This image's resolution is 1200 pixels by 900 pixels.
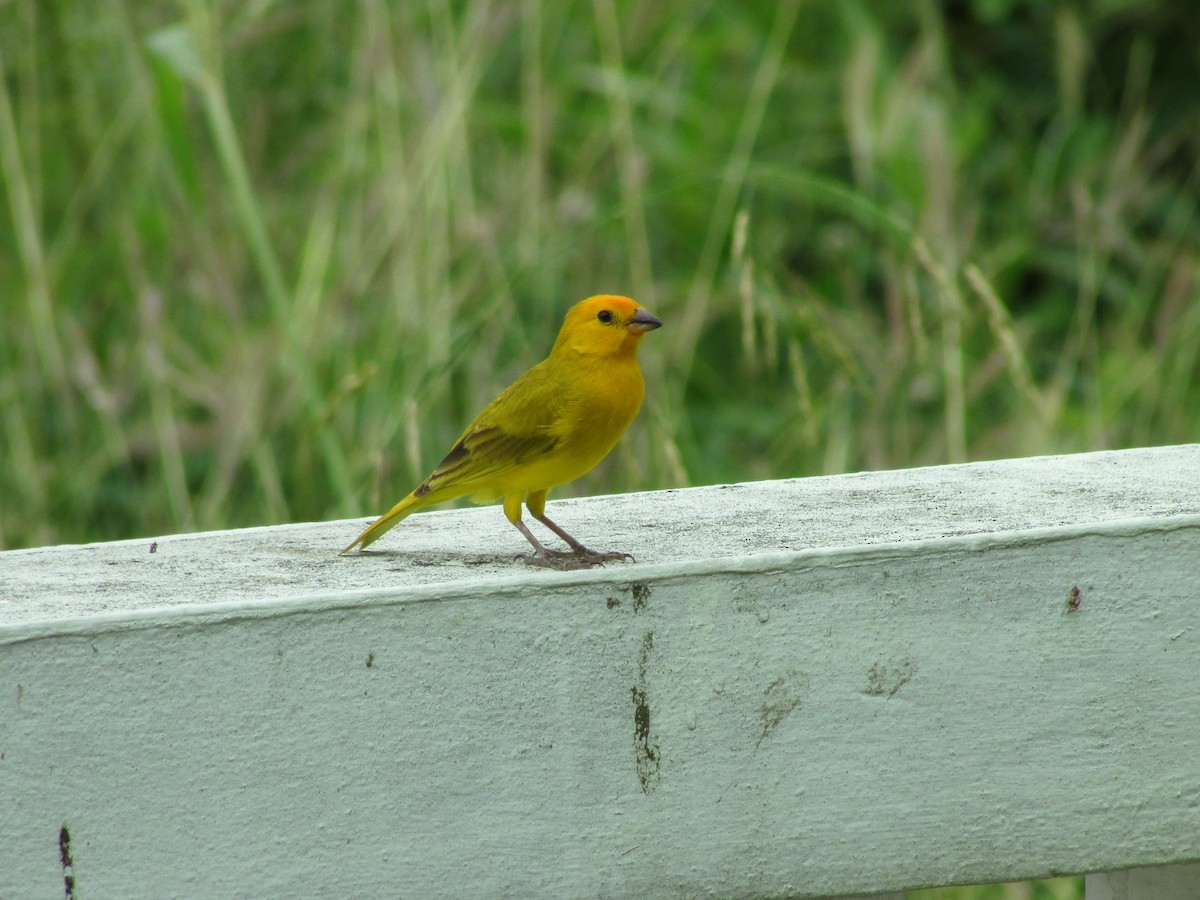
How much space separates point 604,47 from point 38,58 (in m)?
1.38

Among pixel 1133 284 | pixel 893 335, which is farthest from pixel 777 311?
pixel 1133 284

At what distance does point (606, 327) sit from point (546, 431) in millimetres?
242

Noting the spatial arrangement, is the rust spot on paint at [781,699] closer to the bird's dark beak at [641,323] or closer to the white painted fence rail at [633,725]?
the white painted fence rail at [633,725]

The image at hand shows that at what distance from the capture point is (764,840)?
161cm

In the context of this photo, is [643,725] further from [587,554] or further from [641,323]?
[641,323]

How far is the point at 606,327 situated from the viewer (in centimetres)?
253

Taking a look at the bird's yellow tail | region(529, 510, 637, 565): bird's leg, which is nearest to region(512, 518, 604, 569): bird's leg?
region(529, 510, 637, 565): bird's leg

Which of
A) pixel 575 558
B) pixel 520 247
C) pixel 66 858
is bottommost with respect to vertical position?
pixel 66 858

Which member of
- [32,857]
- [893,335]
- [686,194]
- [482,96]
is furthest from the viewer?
[482,96]

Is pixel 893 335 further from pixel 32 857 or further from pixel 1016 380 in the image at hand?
pixel 32 857

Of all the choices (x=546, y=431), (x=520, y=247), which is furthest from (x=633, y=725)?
(x=520, y=247)

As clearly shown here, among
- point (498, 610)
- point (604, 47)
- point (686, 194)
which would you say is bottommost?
point (498, 610)

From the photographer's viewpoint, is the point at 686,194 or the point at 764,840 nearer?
the point at 764,840

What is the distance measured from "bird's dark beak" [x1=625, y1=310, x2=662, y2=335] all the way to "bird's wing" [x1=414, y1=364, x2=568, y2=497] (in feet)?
0.56
